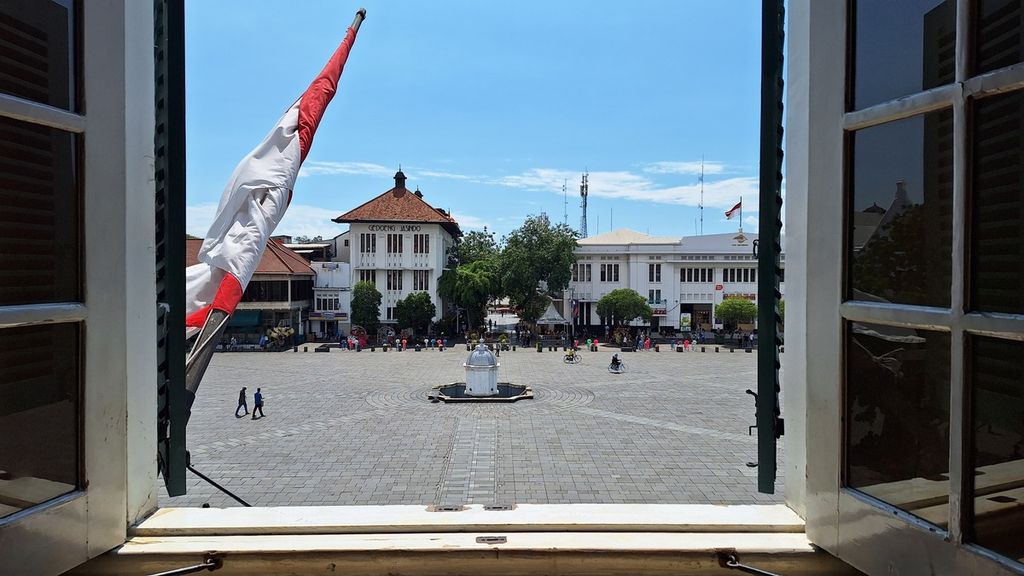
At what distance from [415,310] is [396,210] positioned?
751 centimetres

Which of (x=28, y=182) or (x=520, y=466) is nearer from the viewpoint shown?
(x=28, y=182)

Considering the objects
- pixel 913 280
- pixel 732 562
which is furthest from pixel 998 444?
pixel 732 562

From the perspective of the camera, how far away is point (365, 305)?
40.1 metres

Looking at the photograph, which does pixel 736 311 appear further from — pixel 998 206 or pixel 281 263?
pixel 998 206

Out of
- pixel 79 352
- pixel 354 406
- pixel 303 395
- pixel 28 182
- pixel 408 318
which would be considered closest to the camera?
pixel 28 182

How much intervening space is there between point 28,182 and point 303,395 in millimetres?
20570

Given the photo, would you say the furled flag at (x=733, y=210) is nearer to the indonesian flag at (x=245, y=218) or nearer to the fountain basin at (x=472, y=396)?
the fountain basin at (x=472, y=396)

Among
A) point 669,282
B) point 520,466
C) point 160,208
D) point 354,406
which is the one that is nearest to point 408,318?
point 669,282

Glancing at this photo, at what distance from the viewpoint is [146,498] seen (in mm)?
1962

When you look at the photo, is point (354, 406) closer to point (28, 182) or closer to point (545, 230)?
point (28, 182)

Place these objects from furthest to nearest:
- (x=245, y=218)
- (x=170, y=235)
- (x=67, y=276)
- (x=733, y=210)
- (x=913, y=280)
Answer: (x=733, y=210) → (x=245, y=218) → (x=170, y=235) → (x=67, y=276) → (x=913, y=280)

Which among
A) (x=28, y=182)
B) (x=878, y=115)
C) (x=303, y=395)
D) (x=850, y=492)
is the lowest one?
(x=303, y=395)

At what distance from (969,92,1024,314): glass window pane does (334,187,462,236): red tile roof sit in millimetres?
41563

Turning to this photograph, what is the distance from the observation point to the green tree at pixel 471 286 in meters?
40.5
